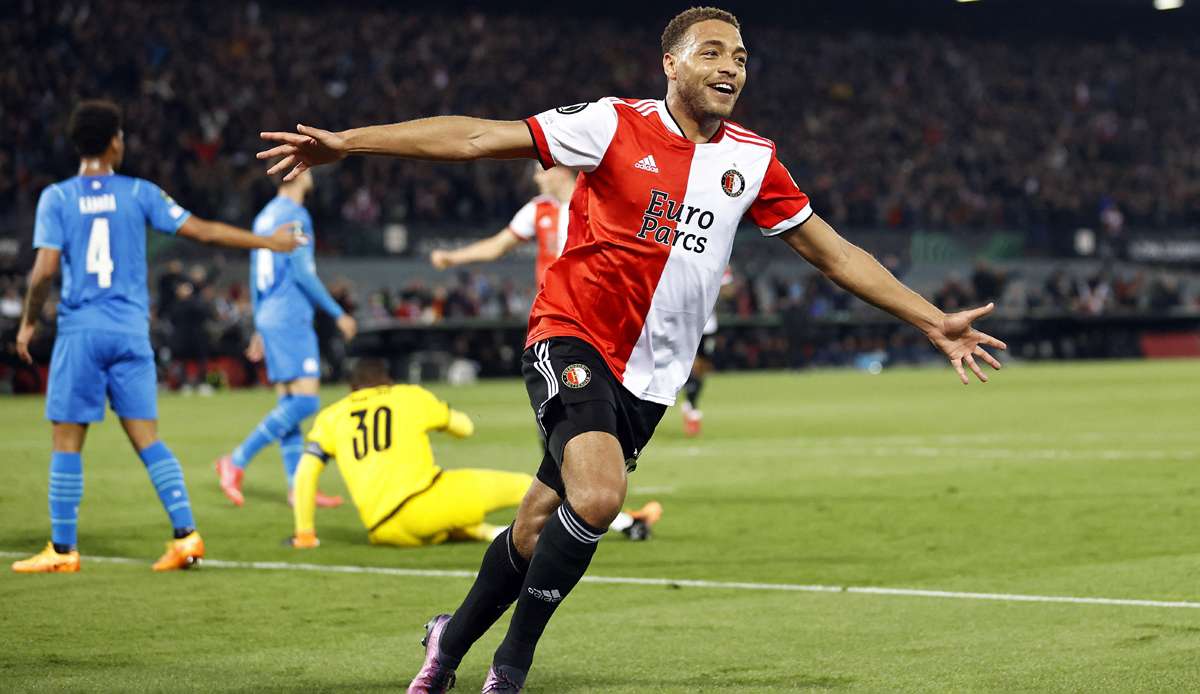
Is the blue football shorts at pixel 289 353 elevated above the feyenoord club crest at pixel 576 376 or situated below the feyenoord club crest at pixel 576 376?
below

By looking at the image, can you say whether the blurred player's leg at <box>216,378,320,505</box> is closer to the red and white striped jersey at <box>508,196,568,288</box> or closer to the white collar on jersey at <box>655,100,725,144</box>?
the red and white striped jersey at <box>508,196,568,288</box>

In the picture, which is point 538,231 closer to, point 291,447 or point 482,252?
point 482,252

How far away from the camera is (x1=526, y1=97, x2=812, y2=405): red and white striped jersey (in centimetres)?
482

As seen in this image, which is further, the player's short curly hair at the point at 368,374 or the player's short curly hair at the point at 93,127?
the player's short curly hair at the point at 368,374

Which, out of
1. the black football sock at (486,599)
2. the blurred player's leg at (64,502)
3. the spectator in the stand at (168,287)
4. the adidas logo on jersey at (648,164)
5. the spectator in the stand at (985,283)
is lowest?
the spectator in the stand at (985,283)

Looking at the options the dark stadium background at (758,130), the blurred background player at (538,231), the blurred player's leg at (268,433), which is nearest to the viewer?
the blurred background player at (538,231)

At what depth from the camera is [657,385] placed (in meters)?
4.90

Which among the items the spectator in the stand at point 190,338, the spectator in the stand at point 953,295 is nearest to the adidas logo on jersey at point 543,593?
the spectator in the stand at point 190,338

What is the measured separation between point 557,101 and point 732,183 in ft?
113

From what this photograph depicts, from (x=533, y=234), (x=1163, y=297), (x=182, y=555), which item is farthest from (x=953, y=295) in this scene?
(x=182, y=555)

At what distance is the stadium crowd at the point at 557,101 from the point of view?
105 feet

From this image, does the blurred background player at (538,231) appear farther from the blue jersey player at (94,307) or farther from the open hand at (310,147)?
the open hand at (310,147)

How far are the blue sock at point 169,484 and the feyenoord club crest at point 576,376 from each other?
367 cm

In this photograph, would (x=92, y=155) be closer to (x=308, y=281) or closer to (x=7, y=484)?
(x=308, y=281)
